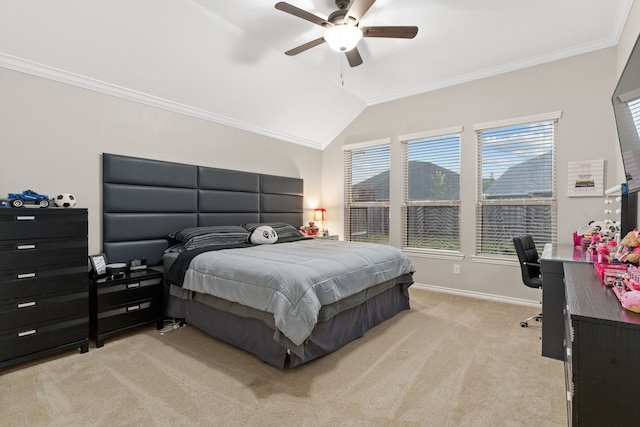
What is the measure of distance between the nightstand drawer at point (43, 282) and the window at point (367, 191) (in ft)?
13.1

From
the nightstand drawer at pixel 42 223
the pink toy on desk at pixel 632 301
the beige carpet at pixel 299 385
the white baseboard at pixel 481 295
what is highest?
the nightstand drawer at pixel 42 223

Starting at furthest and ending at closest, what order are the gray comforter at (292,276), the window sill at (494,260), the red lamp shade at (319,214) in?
the red lamp shade at (319,214) → the window sill at (494,260) → the gray comforter at (292,276)

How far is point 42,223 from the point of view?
2.55 meters

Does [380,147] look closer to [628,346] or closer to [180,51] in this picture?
[180,51]

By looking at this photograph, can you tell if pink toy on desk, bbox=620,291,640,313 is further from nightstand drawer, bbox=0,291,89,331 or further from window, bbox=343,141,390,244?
window, bbox=343,141,390,244

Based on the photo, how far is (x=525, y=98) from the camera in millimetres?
4020

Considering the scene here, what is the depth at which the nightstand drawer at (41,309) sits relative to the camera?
2381 millimetres

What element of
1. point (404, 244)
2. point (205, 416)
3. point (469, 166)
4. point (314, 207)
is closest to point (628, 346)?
point (205, 416)

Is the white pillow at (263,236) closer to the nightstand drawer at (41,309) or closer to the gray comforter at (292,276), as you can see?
the gray comforter at (292,276)

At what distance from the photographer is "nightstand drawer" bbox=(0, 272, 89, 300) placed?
240 cm

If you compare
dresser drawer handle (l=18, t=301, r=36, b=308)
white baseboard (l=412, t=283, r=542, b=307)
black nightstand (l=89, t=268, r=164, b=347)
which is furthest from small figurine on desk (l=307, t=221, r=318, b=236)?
dresser drawer handle (l=18, t=301, r=36, b=308)

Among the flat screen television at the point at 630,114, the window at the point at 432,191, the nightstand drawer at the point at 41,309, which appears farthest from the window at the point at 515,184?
the nightstand drawer at the point at 41,309

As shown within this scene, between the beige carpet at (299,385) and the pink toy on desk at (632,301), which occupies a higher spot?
the pink toy on desk at (632,301)

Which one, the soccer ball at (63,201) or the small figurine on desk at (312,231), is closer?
the soccer ball at (63,201)
